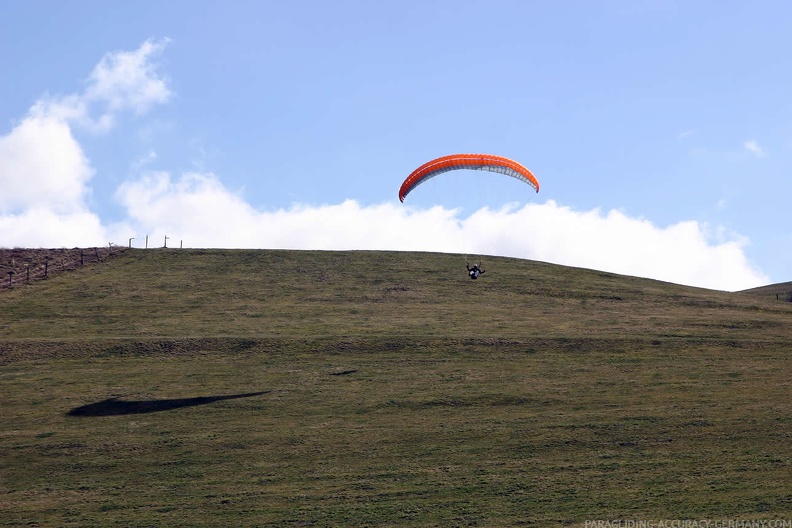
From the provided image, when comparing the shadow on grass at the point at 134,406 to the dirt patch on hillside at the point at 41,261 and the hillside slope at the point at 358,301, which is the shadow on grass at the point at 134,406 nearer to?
the hillside slope at the point at 358,301

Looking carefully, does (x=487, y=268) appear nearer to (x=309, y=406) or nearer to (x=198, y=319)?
(x=198, y=319)

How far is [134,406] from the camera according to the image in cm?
3541

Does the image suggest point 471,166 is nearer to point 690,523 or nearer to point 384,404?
point 384,404

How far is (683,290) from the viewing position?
6134cm

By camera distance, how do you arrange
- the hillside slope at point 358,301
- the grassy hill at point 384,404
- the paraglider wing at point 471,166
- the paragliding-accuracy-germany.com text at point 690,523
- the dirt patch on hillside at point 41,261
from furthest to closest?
the dirt patch on hillside at point 41,261 < the hillside slope at point 358,301 < the paraglider wing at point 471,166 < the grassy hill at point 384,404 < the paragliding-accuracy-germany.com text at point 690,523

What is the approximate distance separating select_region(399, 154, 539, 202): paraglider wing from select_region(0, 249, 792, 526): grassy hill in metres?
8.54

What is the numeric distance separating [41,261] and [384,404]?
37278 mm

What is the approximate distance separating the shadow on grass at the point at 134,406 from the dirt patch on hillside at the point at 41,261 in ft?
78.9

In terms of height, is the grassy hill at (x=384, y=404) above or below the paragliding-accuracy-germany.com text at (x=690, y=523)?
above

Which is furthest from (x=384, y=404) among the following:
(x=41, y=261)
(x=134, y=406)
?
(x=41, y=261)

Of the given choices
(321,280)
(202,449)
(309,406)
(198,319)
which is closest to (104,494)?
(202,449)

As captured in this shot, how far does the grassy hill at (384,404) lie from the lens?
26.5 metres

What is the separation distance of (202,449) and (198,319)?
60.9ft

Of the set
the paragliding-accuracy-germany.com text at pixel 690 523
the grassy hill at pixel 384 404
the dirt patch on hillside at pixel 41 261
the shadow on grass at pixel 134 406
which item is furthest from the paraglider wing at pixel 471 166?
the dirt patch on hillside at pixel 41 261
